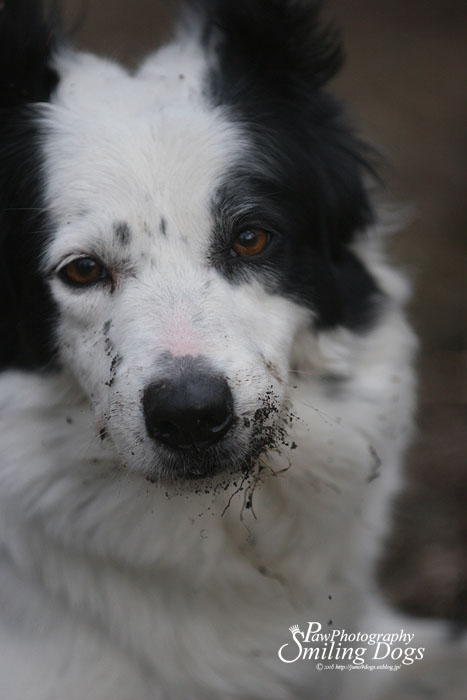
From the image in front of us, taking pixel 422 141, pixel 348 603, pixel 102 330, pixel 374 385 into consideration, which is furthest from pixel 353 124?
pixel 422 141

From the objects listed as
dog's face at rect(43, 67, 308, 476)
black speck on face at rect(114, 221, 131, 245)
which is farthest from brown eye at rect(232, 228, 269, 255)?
black speck on face at rect(114, 221, 131, 245)

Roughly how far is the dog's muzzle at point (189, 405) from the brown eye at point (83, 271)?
0.52 m

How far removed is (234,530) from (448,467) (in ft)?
7.51

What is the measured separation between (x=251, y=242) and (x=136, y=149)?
46cm

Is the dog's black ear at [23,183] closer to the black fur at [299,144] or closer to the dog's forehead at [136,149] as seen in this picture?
the dog's forehead at [136,149]

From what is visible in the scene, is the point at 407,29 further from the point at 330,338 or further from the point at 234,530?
the point at 234,530

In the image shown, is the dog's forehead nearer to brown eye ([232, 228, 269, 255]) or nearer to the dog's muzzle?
brown eye ([232, 228, 269, 255])

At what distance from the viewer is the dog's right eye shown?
8.55ft

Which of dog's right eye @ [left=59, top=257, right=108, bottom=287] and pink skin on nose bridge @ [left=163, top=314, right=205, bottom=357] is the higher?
dog's right eye @ [left=59, top=257, right=108, bottom=287]

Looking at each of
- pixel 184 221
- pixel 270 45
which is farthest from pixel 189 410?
pixel 270 45

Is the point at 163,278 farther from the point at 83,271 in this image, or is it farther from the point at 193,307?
the point at 83,271

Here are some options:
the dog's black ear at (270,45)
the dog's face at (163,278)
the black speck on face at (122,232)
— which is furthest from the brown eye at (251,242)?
the dog's black ear at (270,45)

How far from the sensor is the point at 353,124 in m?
3.18

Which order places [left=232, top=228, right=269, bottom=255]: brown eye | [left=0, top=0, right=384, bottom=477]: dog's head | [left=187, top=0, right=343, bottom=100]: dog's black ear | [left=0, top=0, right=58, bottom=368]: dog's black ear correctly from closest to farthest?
[left=0, top=0, right=384, bottom=477]: dog's head, [left=232, top=228, right=269, bottom=255]: brown eye, [left=0, top=0, right=58, bottom=368]: dog's black ear, [left=187, top=0, right=343, bottom=100]: dog's black ear
